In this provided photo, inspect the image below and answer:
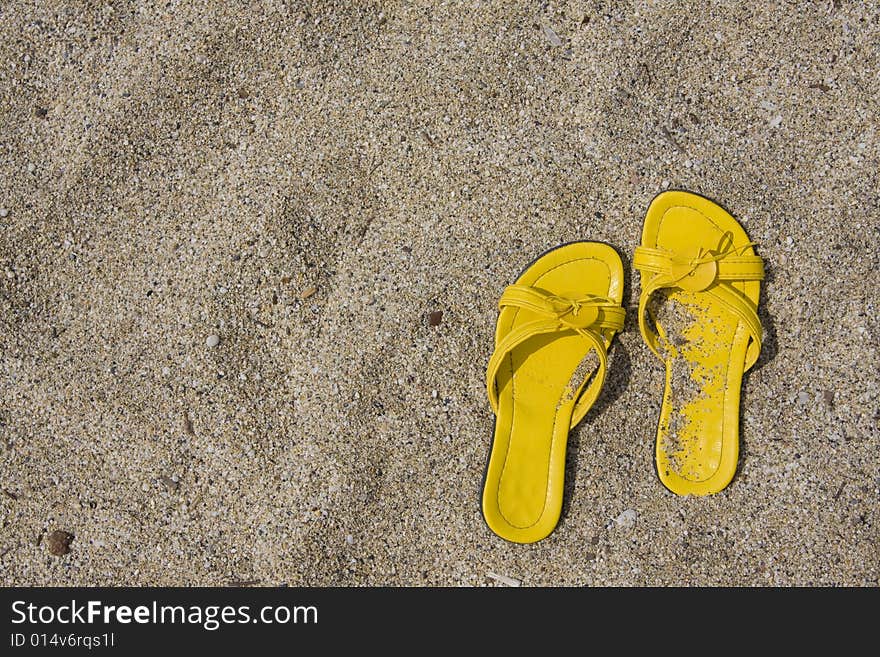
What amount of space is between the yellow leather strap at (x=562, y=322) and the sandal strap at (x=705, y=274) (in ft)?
0.33

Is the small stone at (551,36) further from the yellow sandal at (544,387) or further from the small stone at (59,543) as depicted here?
the small stone at (59,543)

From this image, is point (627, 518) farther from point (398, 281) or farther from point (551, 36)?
point (551, 36)

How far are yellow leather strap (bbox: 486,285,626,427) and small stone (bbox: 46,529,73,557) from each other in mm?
1248

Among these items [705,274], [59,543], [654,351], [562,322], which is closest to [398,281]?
[562,322]

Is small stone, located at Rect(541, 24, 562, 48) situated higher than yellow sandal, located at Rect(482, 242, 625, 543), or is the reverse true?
small stone, located at Rect(541, 24, 562, 48)

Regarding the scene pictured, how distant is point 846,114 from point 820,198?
9.9 inches

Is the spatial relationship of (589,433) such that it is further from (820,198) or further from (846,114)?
(846,114)

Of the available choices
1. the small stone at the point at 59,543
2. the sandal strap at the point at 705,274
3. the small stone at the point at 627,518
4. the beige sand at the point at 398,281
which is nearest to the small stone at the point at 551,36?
the beige sand at the point at 398,281

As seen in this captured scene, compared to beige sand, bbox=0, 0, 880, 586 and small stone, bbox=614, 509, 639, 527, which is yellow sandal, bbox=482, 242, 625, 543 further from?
small stone, bbox=614, 509, 639, 527

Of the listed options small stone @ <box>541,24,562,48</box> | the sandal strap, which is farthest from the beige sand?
the sandal strap

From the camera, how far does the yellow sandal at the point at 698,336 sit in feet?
5.86

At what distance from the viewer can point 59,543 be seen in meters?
1.83

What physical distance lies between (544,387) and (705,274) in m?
0.54

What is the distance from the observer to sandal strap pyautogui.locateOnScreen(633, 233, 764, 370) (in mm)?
1750
